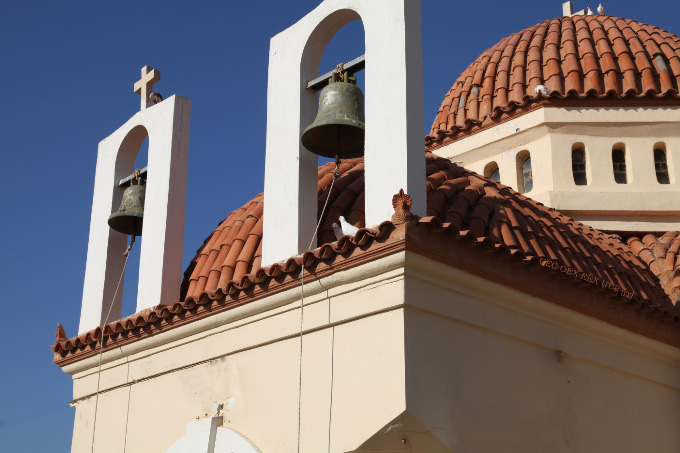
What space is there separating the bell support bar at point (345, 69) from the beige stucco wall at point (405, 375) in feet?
5.75

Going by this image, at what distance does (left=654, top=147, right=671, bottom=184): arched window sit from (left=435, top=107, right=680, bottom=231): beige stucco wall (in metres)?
0.09

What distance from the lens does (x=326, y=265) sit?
18.9 feet

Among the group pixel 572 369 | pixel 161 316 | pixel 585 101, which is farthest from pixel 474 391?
pixel 585 101

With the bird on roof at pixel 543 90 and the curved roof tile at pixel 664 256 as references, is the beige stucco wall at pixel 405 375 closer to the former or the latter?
the curved roof tile at pixel 664 256

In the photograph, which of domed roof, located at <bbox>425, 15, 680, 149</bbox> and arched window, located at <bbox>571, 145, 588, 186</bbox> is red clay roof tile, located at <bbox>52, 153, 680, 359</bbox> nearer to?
arched window, located at <bbox>571, 145, 588, 186</bbox>

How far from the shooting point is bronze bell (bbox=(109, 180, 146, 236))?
26.0ft

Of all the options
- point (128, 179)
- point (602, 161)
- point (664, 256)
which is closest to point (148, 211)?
point (128, 179)

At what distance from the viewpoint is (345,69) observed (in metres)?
6.66

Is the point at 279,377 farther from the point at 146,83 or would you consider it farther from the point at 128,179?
the point at 146,83

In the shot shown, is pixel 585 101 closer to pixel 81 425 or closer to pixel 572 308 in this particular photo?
pixel 572 308

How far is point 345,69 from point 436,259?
6.20 ft

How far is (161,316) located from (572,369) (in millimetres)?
3062

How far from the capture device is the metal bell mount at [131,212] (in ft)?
26.0

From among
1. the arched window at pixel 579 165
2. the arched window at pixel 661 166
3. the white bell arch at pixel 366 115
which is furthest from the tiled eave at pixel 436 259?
the arched window at pixel 661 166
